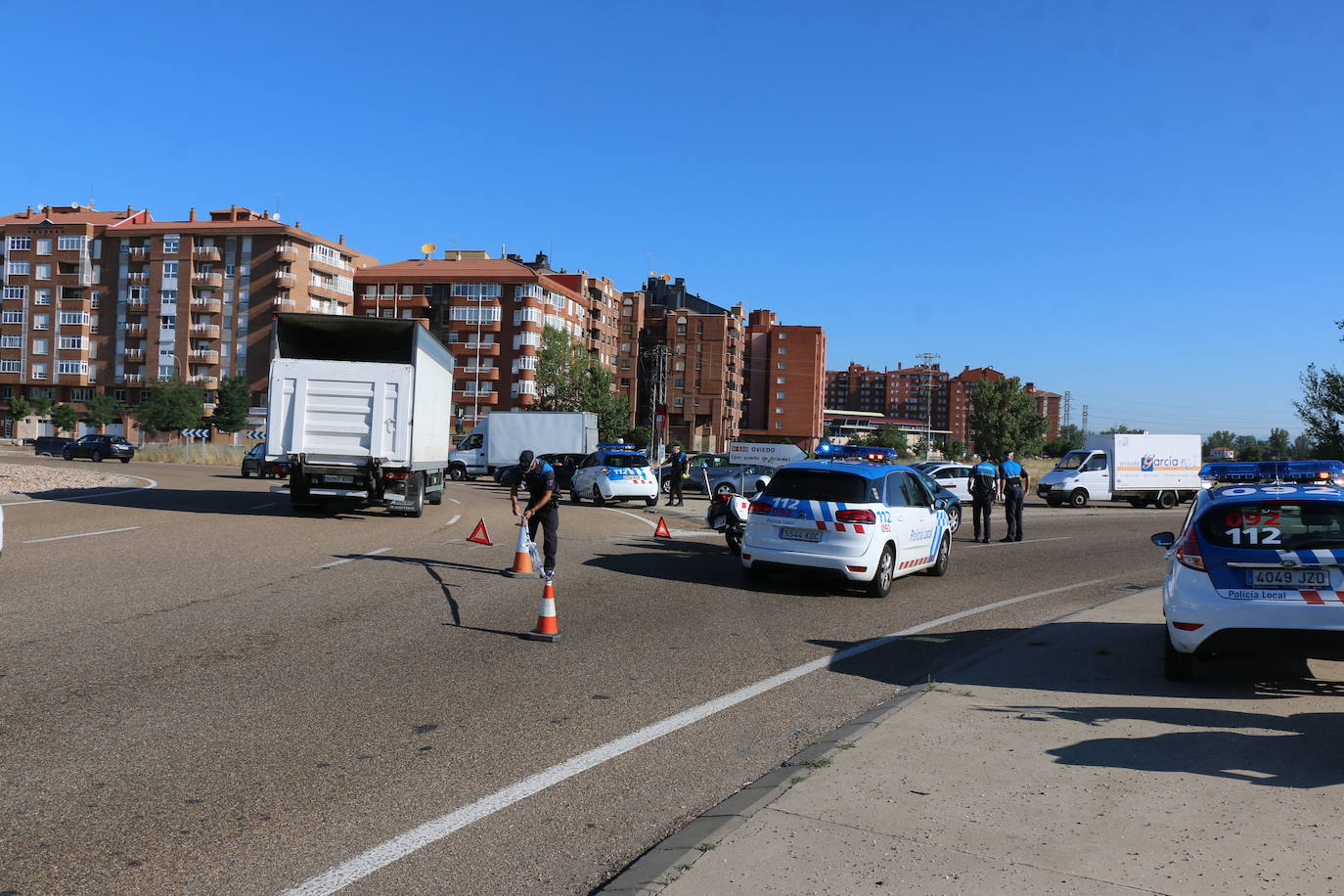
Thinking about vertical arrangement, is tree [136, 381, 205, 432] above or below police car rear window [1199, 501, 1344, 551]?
above

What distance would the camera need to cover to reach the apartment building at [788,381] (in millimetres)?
145250

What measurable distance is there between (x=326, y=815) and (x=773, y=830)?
1877 mm

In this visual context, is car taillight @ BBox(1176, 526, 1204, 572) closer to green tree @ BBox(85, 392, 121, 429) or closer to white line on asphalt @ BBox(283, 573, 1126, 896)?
white line on asphalt @ BBox(283, 573, 1126, 896)

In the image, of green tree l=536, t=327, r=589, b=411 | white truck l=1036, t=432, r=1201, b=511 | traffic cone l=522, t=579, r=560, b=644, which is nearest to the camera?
traffic cone l=522, t=579, r=560, b=644

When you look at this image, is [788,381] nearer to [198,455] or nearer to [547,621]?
[198,455]

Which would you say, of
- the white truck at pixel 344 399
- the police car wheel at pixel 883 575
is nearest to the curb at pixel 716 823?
the police car wheel at pixel 883 575

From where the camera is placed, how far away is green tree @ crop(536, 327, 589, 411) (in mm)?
87500

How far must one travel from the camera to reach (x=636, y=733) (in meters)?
6.12

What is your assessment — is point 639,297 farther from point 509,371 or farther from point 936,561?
point 936,561

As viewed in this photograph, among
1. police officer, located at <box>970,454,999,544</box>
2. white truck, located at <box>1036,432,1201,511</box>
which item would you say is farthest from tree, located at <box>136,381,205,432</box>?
police officer, located at <box>970,454,999,544</box>

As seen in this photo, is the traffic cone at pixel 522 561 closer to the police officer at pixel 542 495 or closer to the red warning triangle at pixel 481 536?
the police officer at pixel 542 495

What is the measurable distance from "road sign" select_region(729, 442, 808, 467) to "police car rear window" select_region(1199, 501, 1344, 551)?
32949mm

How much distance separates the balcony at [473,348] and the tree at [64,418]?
33.5 metres

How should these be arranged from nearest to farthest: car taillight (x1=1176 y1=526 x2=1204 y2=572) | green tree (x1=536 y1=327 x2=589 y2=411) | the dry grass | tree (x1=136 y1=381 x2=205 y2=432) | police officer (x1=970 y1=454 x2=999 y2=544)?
1. car taillight (x1=1176 y1=526 x2=1204 y2=572)
2. police officer (x1=970 y1=454 x2=999 y2=544)
3. the dry grass
4. tree (x1=136 y1=381 x2=205 y2=432)
5. green tree (x1=536 y1=327 x2=589 y2=411)
